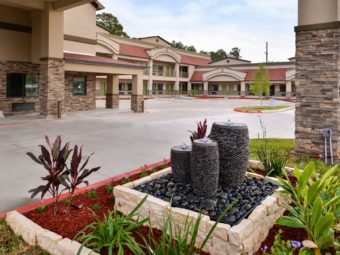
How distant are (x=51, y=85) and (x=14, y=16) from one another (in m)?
5.21

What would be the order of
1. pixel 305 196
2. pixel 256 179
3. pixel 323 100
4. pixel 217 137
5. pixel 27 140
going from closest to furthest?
pixel 305 196 < pixel 217 137 < pixel 256 179 < pixel 323 100 < pixel 27 140

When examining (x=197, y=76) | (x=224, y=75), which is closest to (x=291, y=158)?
(x=224, y=75)

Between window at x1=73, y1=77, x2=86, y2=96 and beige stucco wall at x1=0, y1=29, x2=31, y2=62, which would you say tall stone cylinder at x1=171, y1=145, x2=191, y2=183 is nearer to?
beige stucco wall at x1=0, y1=29, x2=31, y2=62

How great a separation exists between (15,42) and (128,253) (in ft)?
61.7

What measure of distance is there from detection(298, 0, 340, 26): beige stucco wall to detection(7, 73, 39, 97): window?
1709 centimetres

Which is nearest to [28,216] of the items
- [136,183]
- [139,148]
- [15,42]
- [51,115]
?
[136,183]

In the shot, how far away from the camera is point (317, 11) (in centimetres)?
798

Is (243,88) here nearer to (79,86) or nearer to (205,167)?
(79,86)

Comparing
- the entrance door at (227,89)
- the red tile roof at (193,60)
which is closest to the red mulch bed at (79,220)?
the entrance door at (227,89)

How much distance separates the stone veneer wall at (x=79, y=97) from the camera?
21.8 m

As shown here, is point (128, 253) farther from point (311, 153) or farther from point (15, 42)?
point (15, 42)

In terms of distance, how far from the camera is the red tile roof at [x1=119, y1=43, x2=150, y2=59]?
1692 inches

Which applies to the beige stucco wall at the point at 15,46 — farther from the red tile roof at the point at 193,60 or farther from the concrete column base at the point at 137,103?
the red tile roof at the point at 193,60

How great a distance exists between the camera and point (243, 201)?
4320 millimetres
